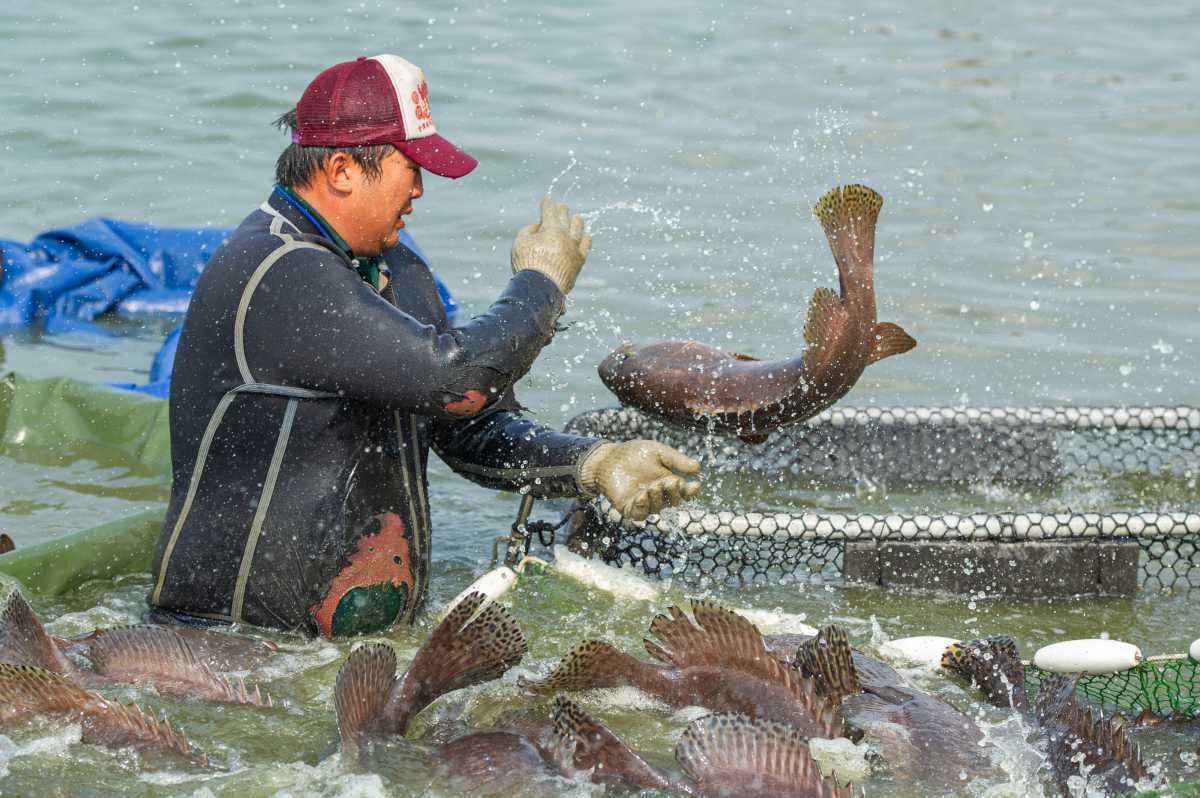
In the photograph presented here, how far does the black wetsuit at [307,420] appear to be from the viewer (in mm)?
4141

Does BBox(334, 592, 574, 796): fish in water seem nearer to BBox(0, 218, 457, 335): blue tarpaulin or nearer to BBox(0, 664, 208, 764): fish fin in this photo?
BBox(0, 664, 208, 764): fish fin

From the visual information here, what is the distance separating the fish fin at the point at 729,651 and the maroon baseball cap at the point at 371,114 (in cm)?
141

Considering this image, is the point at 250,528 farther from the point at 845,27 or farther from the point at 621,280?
the point at 845,27

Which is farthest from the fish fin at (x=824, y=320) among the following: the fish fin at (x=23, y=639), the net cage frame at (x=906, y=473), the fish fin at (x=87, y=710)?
the fish fin at (x=23, y=639)

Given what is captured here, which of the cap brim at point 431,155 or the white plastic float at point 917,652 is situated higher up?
the cap brim at point 431,155

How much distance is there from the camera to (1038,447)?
21.8 feet

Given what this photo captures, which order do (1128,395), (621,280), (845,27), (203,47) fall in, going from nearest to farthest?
1. (1128,395)
2. (621,280)
3. (203,47)
4. (845,27)

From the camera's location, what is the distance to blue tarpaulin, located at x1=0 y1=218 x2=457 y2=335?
8.65 m

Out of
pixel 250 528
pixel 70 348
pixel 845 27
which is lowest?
pixel 70 348

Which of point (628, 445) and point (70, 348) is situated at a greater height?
point (628, 445)

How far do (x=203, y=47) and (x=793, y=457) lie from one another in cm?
992

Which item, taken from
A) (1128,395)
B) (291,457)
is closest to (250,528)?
(291,457)

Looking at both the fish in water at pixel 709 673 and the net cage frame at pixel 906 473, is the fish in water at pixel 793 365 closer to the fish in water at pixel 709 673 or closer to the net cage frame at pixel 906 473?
the net cage frame at pixel 906 473

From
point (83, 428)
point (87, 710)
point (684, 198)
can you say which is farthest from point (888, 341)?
point (684, 198)
